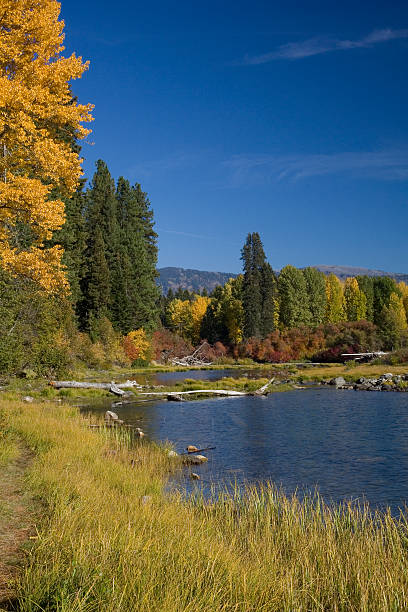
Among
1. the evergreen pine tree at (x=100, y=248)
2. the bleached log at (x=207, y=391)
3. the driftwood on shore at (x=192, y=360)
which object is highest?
the evergreen pine tree at (x=100, y=248)

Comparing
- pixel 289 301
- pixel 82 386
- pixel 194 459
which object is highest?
pixel 289 301

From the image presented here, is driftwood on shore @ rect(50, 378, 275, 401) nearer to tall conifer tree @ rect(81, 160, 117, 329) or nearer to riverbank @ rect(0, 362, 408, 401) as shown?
riverbank @ rect(0, 362, 408, 401)

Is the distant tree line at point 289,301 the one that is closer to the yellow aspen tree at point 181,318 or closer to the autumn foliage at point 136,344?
the yellow aspen tree at point 181,318

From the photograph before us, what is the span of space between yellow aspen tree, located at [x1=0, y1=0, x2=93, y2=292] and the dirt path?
4.62m

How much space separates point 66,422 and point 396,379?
26.6 m

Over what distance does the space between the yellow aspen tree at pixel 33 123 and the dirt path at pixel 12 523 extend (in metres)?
4.62

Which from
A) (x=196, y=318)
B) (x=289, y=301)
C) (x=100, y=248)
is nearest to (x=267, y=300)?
(x=289, y=301)

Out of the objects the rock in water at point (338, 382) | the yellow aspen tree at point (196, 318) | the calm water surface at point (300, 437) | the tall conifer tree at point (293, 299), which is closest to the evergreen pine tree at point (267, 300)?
the tall conifer tree at point (293, 299)

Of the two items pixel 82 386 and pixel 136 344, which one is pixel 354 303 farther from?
pixel 82 386

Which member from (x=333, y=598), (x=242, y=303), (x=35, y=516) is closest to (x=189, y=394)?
(x=35, y=516)

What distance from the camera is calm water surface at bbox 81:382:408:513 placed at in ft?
39.3

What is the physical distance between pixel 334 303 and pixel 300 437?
69434mm

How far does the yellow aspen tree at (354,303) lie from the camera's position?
81.5m

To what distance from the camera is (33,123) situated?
10641mm
